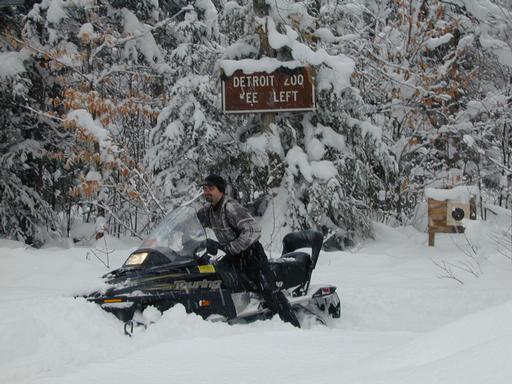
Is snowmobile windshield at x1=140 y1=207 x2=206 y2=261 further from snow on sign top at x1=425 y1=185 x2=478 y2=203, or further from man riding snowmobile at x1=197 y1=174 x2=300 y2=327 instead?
snow on sign top at x1=425 y1=185 x2=478 y2=203

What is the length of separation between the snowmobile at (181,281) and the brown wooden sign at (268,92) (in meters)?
5.89

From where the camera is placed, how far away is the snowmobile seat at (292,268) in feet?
24.9

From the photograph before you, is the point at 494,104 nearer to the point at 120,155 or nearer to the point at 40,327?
the point at 120,155

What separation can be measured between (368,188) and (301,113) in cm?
185

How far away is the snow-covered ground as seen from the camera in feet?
13.6

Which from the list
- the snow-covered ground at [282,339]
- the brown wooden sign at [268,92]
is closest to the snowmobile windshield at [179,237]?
the snow-covered ground at [282,339]

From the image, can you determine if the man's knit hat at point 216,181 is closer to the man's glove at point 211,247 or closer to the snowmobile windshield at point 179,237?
the snowmobile windshield at point 179,237

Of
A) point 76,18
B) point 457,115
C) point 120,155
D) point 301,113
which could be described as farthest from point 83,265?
point 457,115

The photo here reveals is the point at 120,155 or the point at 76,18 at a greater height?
the point at 76,18

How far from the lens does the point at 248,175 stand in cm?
1384

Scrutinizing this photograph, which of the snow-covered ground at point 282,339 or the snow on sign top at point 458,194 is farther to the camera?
the snow on sign top at point 458,194

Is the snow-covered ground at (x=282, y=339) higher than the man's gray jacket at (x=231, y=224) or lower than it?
lower

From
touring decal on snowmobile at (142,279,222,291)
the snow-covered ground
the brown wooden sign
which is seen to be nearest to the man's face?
touring decal on snowmobile at (142,279,222,291)

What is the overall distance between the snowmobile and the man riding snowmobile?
0.29 feet
